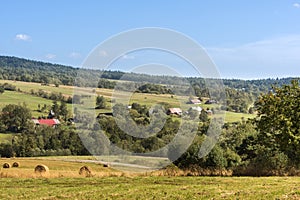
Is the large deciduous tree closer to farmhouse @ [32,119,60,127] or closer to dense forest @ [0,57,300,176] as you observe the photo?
dense forest @ [0,57,300,176]

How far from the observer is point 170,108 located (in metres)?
30.8

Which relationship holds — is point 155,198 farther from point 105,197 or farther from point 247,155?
point 247,155

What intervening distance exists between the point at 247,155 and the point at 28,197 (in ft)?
89.8

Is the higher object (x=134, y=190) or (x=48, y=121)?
(x=134, y=190)

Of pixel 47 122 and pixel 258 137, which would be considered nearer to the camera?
pixel 258 137

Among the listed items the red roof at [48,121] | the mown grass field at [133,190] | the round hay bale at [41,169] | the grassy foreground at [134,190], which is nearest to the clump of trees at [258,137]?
the round hay bale at [41,169]

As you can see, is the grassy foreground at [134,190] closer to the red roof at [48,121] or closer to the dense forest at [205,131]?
the dense forest at [205,131]

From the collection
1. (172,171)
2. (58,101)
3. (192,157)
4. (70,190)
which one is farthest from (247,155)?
(58,101)

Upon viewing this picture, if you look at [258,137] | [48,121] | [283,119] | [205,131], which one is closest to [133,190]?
[283,119]

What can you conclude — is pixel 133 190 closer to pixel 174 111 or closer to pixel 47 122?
pixel 174 111

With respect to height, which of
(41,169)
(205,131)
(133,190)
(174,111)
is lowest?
(41,169)

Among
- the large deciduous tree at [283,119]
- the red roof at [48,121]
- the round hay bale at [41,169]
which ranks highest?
the large deciduous tree at [283,119]

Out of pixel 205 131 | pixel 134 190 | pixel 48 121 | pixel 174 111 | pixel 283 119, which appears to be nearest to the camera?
pixel 134 190

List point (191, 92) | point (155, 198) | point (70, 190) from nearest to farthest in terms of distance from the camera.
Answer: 1. point (155, 198)
2. point (70, 190)
3. point (191, 92)
